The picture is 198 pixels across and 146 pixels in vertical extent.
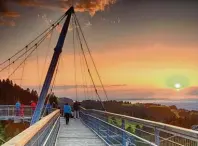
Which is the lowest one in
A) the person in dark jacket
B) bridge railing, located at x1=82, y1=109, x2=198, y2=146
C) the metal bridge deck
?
the metal bridge deck

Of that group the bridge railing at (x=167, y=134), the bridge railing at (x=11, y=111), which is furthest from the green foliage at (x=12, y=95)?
the bridge railing at (x=167, y=134)

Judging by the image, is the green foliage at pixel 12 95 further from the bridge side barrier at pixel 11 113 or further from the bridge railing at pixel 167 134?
the bridge railing at pixel 167 134

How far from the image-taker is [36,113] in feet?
109

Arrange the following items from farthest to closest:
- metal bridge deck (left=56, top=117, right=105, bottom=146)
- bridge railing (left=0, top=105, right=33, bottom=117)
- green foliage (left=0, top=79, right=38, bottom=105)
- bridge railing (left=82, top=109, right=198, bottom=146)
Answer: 1. green foliage (left=0, top=79, right=38, bottom=105)
2. bridge railing (left=0, top=105, right=33, bottom=117)
3. metal bridge deck (left=56, top=117, right=105, bottom=146)
4. bridge railing (left=82, top=109, right=198, bottom=146)

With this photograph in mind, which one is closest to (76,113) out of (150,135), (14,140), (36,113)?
(36,113)

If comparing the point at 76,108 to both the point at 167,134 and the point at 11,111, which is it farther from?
the point at 167,134

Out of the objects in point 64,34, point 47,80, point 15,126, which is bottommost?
point 15,126

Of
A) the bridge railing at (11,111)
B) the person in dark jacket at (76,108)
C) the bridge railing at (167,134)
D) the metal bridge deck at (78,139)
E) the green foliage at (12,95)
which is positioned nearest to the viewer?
the bridge railing at (167,134)

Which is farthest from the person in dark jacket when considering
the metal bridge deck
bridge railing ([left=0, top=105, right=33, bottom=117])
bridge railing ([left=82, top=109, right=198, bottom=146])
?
bridge railing ([left=82, top=109, right=198, bottom=146])

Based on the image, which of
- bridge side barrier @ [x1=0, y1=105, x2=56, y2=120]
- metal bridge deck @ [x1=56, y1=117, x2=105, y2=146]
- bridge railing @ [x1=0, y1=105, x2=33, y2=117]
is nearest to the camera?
metal bridge deck @ [x1=56, y1=117, x2=105, y2=146]

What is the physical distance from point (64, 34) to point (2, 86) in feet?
298

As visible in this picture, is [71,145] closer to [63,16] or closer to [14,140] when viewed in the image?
[14,140]

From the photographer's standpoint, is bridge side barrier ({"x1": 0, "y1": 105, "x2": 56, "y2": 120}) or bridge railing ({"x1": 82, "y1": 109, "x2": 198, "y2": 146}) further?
bridge side barrier ({"x1": 0, "y1": 105, "x2": 56, "y2": 120})

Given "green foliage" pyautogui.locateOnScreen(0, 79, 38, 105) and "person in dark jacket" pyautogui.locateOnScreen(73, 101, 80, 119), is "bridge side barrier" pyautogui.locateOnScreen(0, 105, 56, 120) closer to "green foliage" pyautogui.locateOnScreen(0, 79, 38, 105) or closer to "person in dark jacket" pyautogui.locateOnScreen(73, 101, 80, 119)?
"person in dark jacket" pyautogui.locateOnScreen(73, 101, 80, 119)
